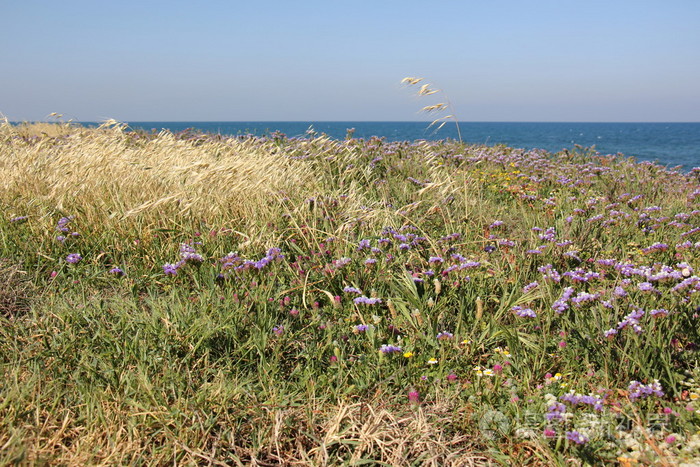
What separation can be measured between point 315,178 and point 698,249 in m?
3.78

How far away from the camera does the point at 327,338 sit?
8.93 ft

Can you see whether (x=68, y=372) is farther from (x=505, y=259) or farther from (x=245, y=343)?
(x=505, y=259)

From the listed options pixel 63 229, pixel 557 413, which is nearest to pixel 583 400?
pixel 557 413

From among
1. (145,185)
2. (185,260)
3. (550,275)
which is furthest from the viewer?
(145,185)

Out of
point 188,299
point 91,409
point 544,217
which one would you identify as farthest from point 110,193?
point 544,217

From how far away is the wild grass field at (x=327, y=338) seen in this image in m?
2.02

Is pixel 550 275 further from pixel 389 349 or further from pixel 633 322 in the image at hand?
pixel 389 349

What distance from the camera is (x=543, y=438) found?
2.02 meters

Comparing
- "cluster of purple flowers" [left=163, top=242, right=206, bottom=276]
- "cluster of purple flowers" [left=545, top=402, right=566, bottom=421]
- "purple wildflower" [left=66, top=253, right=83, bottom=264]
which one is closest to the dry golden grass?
"purple wildflower" [left=66, top=253, right=83, bottom=264]

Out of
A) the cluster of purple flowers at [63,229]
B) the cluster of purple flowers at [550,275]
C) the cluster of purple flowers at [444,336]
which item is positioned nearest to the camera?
the cluster of purple flowers at [444,336]

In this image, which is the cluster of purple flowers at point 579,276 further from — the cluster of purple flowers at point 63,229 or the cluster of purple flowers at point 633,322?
the cluster of purple flowers at point 63,229

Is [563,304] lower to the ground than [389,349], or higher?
higher

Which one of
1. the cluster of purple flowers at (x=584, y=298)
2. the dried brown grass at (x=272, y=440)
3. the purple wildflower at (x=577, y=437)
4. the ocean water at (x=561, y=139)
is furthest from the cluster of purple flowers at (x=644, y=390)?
the ocean water at (x=561, y=139)

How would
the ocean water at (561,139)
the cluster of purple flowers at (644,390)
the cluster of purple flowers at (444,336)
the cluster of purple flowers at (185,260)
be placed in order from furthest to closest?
Answer: the ocean water at (561,139), the cluster of purple flowers at (185,260), the cluster of purple flowers at (444,336), the cluster of purple flowers at (644,390)
